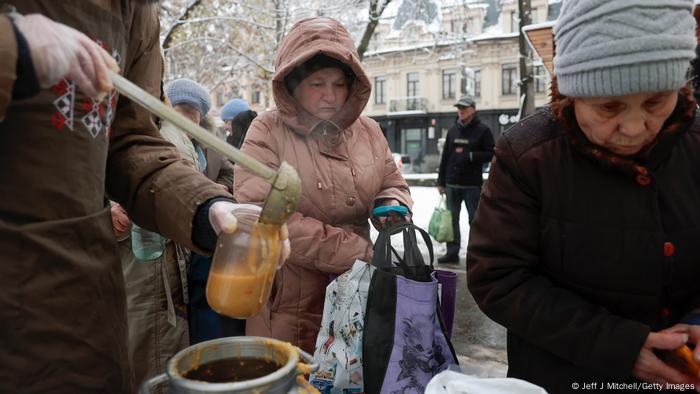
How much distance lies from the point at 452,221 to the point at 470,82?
1089 inches

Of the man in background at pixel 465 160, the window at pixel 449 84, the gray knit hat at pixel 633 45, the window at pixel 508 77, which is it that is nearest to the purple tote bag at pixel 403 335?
the gray knit hat at pixel 633 45

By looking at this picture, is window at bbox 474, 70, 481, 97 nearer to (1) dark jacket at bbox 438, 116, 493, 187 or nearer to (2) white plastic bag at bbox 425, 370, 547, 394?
(1) dark jacket at bbox 438, 116, 493, 187

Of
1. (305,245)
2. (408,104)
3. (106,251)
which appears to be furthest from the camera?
(408,104)

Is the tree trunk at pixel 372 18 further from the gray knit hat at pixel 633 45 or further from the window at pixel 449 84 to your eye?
the window at pixel 449 84

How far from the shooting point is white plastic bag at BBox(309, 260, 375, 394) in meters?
1.96

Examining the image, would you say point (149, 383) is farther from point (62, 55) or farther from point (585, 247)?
point (585, 247)

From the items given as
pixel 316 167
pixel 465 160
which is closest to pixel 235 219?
pixel 316 167

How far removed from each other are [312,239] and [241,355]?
1.11m

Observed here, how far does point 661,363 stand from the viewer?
136 centimetres

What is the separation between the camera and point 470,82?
32625mm

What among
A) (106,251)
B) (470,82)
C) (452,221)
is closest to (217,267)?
(106,251)

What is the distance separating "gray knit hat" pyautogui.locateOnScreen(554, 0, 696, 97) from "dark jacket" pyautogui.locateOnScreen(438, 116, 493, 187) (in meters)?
5.42

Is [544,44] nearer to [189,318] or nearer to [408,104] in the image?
[189,318]

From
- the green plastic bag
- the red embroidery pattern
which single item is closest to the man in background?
the green plastic bag
